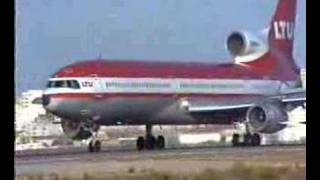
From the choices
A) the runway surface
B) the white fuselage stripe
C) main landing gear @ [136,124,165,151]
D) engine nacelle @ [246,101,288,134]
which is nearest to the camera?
the runway surface

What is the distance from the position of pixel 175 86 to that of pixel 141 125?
985 mm

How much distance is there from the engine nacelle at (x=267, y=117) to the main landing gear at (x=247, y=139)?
10 centimetres

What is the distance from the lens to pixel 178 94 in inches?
313

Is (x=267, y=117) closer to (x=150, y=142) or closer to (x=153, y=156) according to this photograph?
(x=150, y=142)

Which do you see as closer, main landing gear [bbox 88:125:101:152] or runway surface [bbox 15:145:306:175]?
runway surface [bbox 15:145:306:175]

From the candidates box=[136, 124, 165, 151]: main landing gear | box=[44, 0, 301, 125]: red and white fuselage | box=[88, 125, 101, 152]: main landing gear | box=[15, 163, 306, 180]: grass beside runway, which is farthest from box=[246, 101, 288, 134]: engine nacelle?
box=[15, 163, 306, 180]: grass beside runway

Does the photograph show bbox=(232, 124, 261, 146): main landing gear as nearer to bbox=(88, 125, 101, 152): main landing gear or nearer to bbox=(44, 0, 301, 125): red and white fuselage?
bbox=(44, 0, 301, 125): red and white fuselage

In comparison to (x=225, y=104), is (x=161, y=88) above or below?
above

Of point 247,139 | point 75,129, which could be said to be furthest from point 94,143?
point 247,139

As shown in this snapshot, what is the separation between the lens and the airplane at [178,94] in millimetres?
6055

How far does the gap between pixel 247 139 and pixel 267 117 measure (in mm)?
246

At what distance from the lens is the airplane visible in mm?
6055
